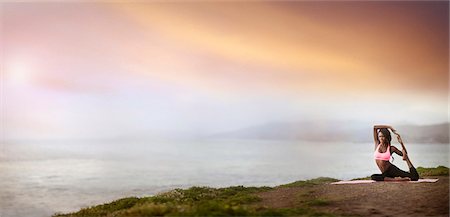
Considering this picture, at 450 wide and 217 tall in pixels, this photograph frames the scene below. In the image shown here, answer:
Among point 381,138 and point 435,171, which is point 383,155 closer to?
point 381,138

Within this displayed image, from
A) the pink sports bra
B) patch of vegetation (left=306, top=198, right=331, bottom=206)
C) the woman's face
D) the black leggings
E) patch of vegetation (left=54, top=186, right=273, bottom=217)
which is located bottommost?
patch of vegetation (left=306, top=198, right=331, bottom=206)

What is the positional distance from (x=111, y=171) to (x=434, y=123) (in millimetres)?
11181

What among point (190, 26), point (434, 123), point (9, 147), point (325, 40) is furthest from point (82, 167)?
point (434, 123)

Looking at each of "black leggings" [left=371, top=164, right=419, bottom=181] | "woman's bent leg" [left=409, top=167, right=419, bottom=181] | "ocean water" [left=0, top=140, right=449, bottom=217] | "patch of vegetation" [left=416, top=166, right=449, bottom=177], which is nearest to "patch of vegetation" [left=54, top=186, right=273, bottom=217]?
"ocean water" [left=0, top=140, right=449, bottom=217]

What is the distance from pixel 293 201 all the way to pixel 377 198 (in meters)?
1.98

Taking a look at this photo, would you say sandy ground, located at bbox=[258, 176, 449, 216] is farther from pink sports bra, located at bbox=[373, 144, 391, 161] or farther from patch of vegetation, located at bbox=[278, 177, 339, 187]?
patch of vegetation, located at bbox=[278, 177, 339, 187]

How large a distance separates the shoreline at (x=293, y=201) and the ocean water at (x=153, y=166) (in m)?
2.19

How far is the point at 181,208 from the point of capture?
34.2ft

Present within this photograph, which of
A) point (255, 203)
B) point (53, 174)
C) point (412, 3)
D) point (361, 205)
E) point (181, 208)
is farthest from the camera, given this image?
point (53, 174)

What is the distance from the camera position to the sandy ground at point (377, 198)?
35.1 ft

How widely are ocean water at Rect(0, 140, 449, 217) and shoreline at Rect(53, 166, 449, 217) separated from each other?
2.19 meters

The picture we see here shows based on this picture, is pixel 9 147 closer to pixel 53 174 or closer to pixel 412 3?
pixel 53 174

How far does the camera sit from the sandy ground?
1070 centimetres

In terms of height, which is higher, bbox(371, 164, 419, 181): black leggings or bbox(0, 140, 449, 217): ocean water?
bbox(0, 140, 449, 217): ocean water
